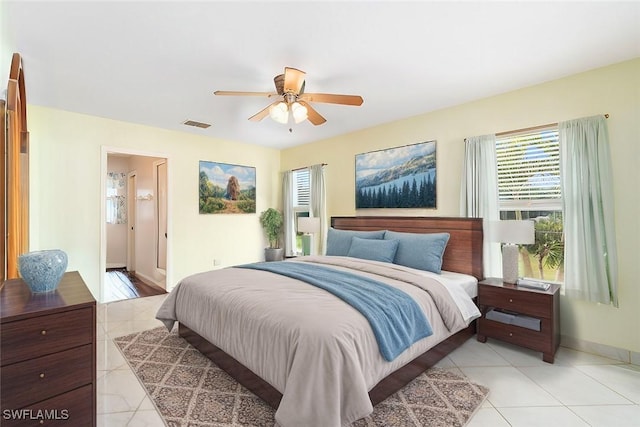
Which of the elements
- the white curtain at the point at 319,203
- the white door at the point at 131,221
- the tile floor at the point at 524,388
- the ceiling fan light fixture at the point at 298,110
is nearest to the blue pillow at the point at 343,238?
the white curtain at the point at 319,203

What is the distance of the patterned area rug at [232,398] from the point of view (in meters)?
1.83

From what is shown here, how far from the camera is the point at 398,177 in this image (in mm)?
4133

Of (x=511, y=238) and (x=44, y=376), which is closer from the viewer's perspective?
(x=44, y=376)

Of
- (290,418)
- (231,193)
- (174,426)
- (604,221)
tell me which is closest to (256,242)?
A: (231,193)

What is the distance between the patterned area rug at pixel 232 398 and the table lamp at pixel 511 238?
121 centimetres

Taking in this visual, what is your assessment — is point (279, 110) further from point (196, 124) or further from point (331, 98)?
point (196, 124)

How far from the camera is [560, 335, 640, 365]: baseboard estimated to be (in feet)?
8.25

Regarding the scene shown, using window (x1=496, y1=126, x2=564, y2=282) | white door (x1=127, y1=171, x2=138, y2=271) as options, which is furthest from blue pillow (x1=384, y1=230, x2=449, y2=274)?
white door (x1=127, y1=171, x2=138, y2=271)

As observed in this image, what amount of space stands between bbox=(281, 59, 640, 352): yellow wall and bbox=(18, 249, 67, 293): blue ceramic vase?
11.8 ft

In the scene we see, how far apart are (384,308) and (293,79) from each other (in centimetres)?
187

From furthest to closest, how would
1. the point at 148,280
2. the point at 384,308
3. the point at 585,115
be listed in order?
the point at 148,280, the point at 585,115, the point at 384,308

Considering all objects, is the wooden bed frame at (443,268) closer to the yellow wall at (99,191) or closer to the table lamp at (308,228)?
the table lamp at (308,228)

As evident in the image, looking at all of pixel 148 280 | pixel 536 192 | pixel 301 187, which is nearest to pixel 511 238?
pixel 536 192

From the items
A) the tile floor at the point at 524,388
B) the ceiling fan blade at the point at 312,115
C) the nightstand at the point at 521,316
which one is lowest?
the tile floor at the point at 524,388
